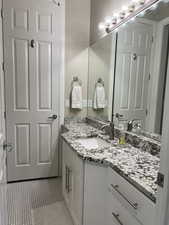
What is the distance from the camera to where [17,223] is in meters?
1.89

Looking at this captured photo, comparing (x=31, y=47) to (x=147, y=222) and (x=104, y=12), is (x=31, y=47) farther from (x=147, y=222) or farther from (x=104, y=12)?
(x=147, y=222)

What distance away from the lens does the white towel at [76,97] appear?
113 inches

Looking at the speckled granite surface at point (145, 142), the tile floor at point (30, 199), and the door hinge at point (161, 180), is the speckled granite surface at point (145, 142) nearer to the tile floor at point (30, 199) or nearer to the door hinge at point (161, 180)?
the door hinge at point (161, 180)

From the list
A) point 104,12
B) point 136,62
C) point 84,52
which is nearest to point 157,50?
point 136,62

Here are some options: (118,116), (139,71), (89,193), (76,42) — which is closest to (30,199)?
(89,193)

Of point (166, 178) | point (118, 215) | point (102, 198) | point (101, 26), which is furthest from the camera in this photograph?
point (101, 26)

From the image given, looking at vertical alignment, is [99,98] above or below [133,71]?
below

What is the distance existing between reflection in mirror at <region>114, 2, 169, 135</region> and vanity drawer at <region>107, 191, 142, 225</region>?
0.68 m

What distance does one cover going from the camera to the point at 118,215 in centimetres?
123

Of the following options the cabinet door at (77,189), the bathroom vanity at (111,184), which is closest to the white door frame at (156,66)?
the bathroom vanity at (111,184)

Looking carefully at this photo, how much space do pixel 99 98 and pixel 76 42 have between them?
975 millimetres

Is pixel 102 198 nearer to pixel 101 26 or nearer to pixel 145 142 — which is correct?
pixel 145 142

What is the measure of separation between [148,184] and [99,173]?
535 mm

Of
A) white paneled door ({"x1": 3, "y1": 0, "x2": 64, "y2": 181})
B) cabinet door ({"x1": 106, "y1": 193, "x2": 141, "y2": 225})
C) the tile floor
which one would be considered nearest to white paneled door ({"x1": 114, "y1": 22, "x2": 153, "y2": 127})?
cabinet door ({"x1": 106, "y1": 193, "x2": 141, "y2": 225})
